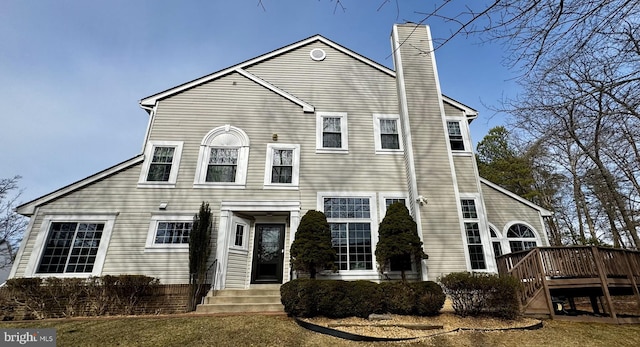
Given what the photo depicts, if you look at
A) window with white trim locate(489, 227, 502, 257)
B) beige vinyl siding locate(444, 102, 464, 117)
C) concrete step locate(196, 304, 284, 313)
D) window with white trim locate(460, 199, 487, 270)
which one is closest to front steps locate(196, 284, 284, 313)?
concrete step locate(196, 304, 284, 313)

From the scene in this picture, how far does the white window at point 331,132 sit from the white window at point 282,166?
0.97 metres

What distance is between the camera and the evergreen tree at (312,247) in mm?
7746

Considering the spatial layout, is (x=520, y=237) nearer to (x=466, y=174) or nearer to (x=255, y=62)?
(x=466, y=174)

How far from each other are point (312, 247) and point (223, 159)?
4.68m

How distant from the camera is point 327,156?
10188 mm

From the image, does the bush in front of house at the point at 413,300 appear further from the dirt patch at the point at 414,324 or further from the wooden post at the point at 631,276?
the wooden post at the point at 631,276

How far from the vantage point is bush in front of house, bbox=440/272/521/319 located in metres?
6.20

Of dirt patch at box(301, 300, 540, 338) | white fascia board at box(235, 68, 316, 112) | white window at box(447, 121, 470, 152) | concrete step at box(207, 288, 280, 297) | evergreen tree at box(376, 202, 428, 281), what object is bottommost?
dirt patch at box(301, 300, 540, 338)

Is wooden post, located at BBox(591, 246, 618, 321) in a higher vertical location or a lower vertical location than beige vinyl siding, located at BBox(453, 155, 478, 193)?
lower

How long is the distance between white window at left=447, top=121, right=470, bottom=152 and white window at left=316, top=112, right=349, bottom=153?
399 cm

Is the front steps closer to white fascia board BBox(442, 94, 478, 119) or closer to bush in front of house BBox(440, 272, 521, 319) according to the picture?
bush in front of house BBox(440, 272, 521, 319)

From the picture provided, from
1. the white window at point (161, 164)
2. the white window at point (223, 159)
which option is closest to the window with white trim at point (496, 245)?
the white window at point (223, 159)

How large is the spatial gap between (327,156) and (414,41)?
247 inches

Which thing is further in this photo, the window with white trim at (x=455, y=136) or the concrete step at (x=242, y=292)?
the window with white trim at (x=455, y=136)
